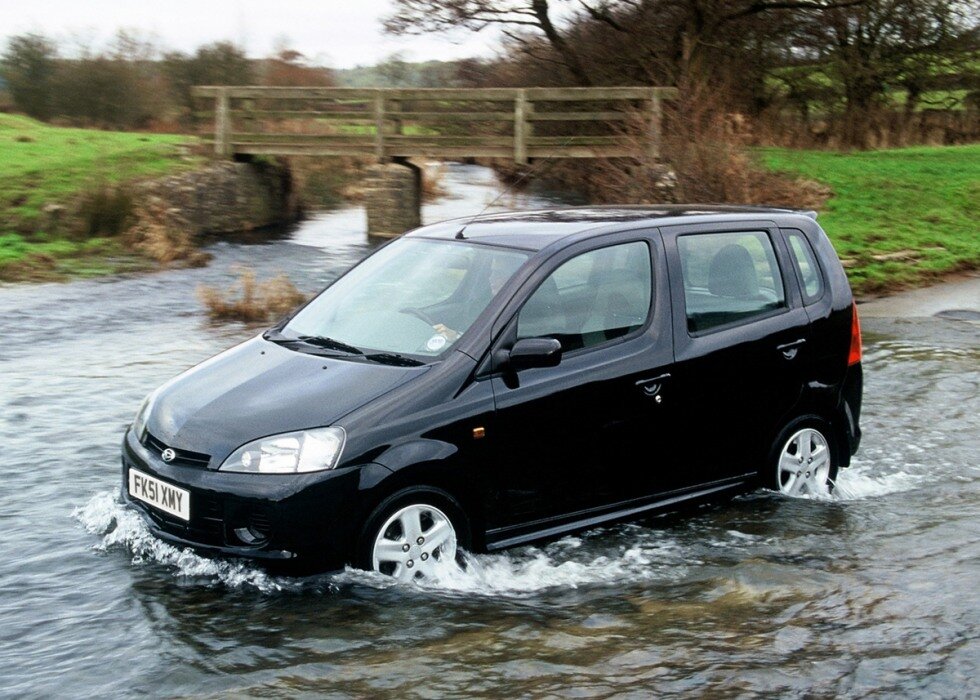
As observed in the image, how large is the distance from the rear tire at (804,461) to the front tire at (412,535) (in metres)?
2.26

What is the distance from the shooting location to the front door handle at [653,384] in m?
6.33

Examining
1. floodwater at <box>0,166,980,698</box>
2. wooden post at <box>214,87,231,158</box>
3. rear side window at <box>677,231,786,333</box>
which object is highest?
wooden post at <box>214,87,231,158</box>

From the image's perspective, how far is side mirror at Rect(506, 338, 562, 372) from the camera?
19.0 feet

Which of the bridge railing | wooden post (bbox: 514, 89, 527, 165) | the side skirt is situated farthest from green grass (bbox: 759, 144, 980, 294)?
the side skirt

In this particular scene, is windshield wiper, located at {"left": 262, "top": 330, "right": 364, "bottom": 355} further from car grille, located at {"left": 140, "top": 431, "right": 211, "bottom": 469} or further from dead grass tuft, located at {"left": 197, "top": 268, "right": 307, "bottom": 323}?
dead grass tuft, located at {"left": 197, "top": 268, "right": 307, "bottom": 323}

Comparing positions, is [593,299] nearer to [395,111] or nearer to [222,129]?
[395,111]

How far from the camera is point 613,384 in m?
6.22

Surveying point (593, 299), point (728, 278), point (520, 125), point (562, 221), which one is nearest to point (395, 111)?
point (520, 125)

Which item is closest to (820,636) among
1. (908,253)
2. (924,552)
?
(924,552)

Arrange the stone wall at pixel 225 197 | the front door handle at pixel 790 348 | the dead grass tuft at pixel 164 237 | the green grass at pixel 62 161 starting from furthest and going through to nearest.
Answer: the stone wall at pixel 225 197 → the green grass at pixel 62 161 → the dead grass tuft at pixel 164 237 → the front door handle at pixel 790 348

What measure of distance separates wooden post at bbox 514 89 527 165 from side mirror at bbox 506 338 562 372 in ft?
60.5

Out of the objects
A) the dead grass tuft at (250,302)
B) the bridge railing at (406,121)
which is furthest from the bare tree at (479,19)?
the dead grass tuft at (250,302)

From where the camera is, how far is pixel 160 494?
573 cm

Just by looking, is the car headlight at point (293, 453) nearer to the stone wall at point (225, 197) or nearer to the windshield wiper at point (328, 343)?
the windshield wiper at point (328, 343)
